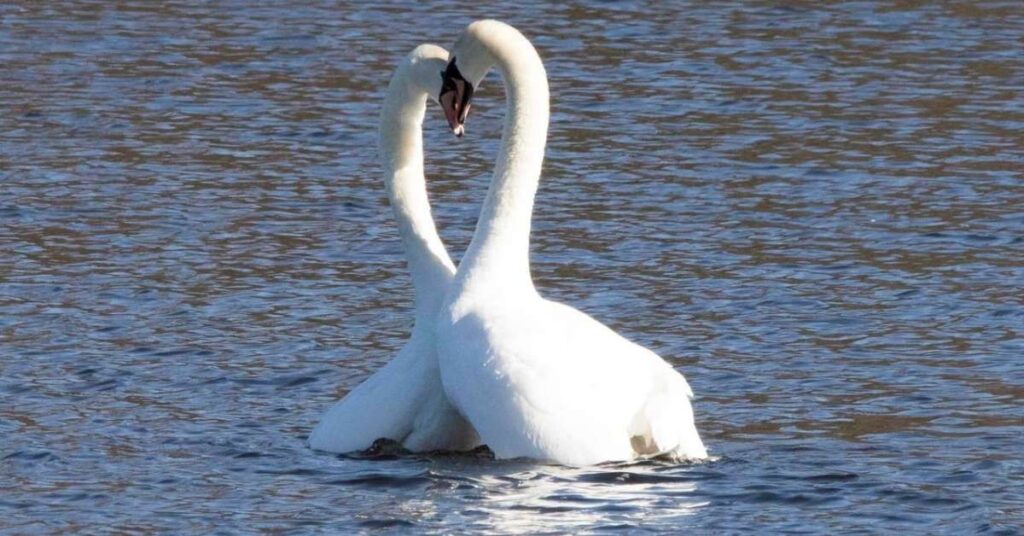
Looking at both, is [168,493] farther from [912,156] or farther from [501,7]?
[501,7]

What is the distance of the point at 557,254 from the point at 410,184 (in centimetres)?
334

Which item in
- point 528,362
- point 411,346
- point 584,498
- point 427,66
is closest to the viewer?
point 584,498

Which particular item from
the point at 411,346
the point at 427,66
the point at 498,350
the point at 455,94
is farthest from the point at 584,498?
the point at 427,66

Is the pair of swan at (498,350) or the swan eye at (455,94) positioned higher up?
the swan eye at (455,94)

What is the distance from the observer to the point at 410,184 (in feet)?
32.7

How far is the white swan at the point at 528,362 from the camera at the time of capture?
8406 mm

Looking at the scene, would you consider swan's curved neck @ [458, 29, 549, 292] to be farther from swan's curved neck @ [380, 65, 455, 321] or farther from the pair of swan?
swan's curved neck @ [380, 65, 455, 321]

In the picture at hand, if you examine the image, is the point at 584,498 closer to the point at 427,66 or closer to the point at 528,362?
the point at 528,362

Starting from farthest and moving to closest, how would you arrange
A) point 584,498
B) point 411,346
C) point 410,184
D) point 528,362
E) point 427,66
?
1. point 410,184
2. point 427,66
3. point 411,346
4. point 528,362
5. point 584,498

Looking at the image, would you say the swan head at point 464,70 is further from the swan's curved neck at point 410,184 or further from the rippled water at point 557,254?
the rippled water at point 557,254

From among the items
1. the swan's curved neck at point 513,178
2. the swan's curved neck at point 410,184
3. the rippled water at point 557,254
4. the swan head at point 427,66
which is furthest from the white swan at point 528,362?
the swan's curved neck at point 410,184

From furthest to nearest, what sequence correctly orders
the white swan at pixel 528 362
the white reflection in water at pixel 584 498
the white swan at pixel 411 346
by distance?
1. the white swan at pixel 411 346
2. the white swan at pixel 528 362
3. the white reflection in water at pixel 584 498

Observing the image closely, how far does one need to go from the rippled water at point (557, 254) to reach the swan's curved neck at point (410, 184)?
0.90m

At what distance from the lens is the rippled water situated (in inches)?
340
